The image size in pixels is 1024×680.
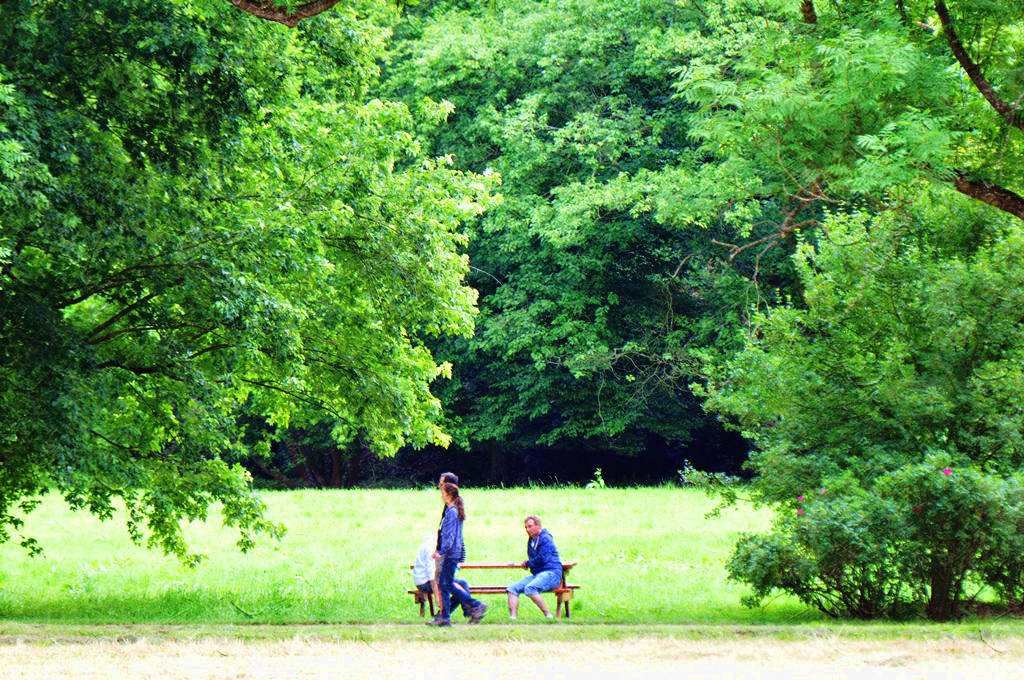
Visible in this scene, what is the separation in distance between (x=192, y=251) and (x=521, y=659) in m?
5.36

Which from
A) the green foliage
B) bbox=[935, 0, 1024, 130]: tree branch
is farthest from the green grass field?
bbox=[935, 0, 1024, 130]: tree branch

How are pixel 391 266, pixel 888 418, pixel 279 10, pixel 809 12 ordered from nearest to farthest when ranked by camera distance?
pixel 279 10 → pixel 809 12 → pixel 888 418 → pixel 391 266

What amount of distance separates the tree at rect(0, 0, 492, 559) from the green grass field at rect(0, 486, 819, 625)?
1.23m

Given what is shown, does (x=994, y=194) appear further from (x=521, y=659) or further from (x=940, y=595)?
(x=521, y=659)

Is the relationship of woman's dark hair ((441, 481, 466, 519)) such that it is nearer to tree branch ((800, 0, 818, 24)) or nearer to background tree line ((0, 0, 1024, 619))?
background tree line ((0, 0, 1024, 619))

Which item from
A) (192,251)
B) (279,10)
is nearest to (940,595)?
(192,251)

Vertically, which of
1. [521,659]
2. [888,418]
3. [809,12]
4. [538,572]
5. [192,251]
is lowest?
[521,659]

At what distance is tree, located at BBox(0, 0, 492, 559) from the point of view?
444 inches

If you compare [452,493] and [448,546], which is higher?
[452,493]

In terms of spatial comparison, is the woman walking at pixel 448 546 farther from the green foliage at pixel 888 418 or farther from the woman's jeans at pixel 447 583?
the green foliage at pixel 888 418

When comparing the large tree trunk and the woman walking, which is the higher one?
the woman walking

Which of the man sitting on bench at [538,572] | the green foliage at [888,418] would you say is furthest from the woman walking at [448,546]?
the green foliage at [888,418]

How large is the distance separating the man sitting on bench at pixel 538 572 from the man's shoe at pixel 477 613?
448 mm

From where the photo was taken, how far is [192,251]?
1173 centimetres
